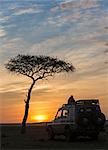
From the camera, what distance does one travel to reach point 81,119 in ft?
90.7

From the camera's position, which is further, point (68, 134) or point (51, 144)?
point (68, 134)

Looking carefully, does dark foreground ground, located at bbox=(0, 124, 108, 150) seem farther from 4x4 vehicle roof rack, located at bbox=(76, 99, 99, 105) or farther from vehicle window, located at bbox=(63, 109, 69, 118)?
4x4 vehicle roof rack, located at bbox=(76, 99, 99, 105)

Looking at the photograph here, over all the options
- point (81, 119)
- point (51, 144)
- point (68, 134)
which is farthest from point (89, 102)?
point (51, 144)

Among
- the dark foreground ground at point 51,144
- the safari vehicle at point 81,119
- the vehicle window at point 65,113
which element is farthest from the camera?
the vehicle window at point 65,113

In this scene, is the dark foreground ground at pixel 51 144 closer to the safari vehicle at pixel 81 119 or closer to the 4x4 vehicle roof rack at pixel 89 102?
the safari vehicle at pixel 81 119

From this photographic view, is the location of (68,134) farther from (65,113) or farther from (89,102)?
(89,102)

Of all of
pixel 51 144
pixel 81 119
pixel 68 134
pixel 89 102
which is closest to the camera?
pixel 51 144

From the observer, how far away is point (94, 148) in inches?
913

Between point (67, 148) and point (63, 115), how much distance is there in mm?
5450

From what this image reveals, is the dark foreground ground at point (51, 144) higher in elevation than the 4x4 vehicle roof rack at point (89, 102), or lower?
lower

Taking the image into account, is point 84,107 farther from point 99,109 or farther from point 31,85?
point 31,85

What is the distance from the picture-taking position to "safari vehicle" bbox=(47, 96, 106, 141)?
27.6 metres

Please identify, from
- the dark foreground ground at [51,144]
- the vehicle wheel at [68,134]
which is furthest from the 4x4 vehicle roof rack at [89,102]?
the dark foreground ground at [51,144]

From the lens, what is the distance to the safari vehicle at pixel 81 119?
90.5ft
